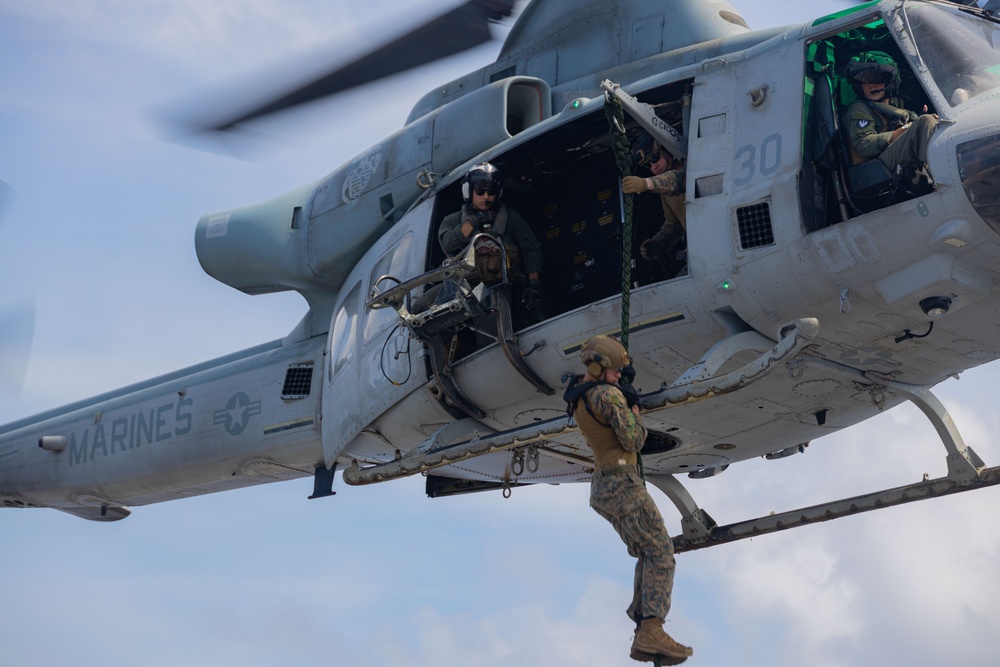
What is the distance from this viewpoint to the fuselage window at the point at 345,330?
9.84m

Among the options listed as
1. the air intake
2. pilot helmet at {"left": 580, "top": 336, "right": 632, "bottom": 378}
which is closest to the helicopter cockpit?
the air intake

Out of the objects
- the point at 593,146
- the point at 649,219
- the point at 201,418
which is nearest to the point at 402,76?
the point at 593,146

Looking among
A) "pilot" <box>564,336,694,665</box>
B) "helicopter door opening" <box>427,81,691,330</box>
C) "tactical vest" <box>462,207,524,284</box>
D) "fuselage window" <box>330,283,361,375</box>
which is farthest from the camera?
"fuselage window" <box>330,283,361,375</box>

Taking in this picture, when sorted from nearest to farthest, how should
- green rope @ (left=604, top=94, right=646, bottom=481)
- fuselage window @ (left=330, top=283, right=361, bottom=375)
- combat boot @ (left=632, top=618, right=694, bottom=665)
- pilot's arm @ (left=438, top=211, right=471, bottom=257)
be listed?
combat boot @ (left=632, top=618, right=694, bottom=665), green rope @ (left=604, top=94, right=646, bottom=481), pilot's arm @ (left=438, top=211, right=471, bottom=257), fuselage window @ (left=330, top=283, right=361, bottom=375)

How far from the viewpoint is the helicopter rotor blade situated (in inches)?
333

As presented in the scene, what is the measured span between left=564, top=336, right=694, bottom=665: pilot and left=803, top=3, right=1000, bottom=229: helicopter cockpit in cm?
158

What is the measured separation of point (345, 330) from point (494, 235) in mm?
2015

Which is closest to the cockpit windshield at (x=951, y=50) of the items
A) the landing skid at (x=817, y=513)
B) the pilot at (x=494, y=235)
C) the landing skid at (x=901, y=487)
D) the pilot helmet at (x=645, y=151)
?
the pilot helmet at (x=645, y=151)

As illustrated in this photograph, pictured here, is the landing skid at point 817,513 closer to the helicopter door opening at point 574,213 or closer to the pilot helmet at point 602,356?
the helicopter door opening at point 574,213

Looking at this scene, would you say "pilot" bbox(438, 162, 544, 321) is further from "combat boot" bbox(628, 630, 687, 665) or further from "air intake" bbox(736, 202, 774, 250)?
"combat boot" bbox(628, 630, 687, 665)

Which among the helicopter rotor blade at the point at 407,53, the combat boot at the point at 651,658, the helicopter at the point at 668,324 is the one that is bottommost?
the combat boot at the point at 651,658

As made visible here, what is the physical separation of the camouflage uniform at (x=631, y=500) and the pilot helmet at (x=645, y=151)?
Answer: 2.19m

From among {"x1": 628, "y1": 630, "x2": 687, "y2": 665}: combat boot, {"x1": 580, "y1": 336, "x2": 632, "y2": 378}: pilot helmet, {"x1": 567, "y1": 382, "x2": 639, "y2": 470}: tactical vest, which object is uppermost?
{"x1": 580, "y1": 336, "x2": 632, "y2": 378}: pilot helmet

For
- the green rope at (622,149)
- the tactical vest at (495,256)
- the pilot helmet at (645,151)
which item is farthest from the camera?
the tactical vest at (495,256)
